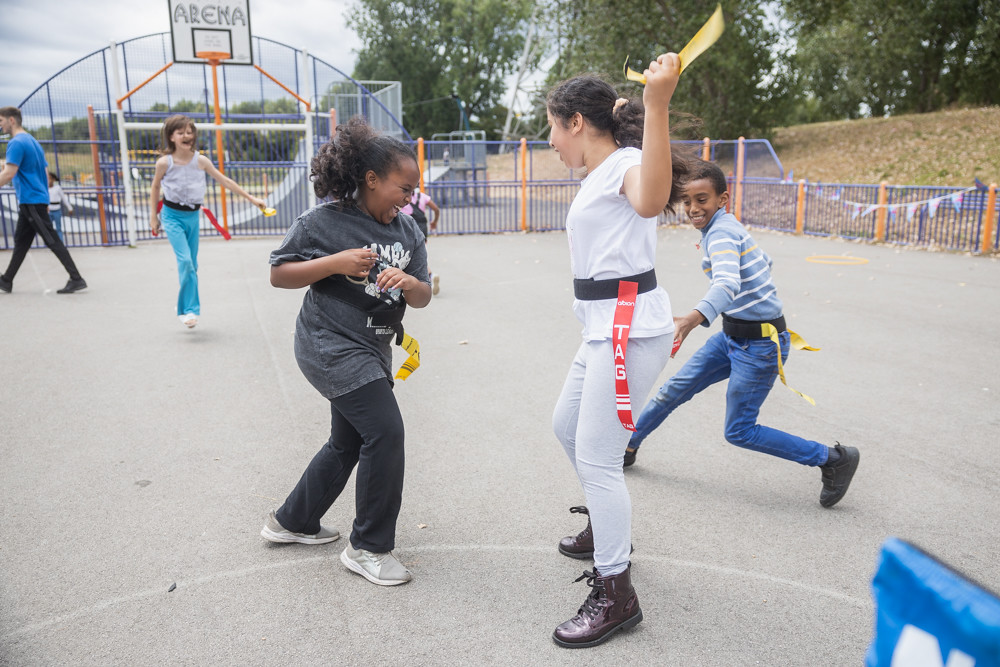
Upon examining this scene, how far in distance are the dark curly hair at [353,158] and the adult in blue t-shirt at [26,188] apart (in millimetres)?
7247

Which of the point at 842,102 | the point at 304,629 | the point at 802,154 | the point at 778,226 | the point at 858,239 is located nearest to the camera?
the point at 304,629

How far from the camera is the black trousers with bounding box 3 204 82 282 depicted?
875 cm

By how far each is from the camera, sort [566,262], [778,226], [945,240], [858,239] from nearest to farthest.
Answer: [566,262] → [945,240] → [858,239] → [778,226]

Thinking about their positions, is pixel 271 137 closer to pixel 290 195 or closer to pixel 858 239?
pixel 290 195

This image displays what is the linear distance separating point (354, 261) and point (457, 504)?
57.4 inches

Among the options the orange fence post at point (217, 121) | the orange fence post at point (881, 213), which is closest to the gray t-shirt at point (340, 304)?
the orange fence post at point (217, 121)

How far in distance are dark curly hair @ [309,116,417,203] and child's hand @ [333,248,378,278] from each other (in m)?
0.26

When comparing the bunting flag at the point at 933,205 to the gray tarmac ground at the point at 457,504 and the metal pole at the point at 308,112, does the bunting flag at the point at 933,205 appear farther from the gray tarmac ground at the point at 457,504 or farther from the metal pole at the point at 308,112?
the metal pole at the point at 308,112

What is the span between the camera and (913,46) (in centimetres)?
2708

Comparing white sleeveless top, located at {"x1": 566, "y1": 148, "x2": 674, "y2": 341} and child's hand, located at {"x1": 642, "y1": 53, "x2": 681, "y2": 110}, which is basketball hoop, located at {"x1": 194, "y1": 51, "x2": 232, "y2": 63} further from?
child's hand, located at {"x1": 642, "y1": 53, "x2": 681, "y2": 110}

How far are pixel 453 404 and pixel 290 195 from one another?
13.6 m

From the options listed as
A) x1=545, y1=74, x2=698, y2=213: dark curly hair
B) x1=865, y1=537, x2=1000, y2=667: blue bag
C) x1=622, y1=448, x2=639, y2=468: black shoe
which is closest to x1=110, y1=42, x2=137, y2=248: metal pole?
x1=622, y1=448, x2=639, y2=468: black shoe

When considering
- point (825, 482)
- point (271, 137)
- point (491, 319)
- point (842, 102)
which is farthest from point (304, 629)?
point (842, 102)

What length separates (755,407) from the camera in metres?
3.53
